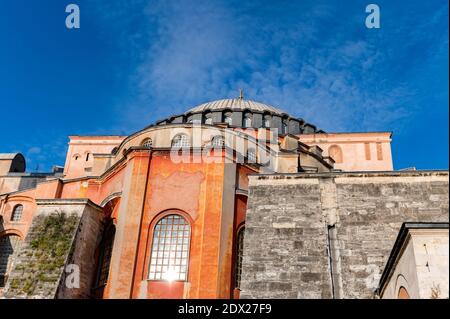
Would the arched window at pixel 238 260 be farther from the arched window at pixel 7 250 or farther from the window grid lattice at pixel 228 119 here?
the window grid lattice at pixel 228 119

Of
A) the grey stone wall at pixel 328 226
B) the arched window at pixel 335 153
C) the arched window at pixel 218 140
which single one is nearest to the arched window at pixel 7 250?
the arched window at pixel 218 140

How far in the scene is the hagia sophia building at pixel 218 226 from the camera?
15.3 meters

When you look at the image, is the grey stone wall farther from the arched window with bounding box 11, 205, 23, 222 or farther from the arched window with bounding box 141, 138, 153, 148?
the arched window with bounding box 11, 205, 23, 222

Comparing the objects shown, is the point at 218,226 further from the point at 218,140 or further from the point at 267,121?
the point at 267,121

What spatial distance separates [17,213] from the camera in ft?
95.6

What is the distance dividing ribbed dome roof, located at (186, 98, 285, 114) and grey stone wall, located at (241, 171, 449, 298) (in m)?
16.7

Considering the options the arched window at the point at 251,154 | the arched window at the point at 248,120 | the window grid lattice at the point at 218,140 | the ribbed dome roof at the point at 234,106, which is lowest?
the arched window at the point at 251,154

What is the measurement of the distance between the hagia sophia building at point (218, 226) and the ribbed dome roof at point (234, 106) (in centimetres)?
1020

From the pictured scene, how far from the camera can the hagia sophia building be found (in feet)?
50.2

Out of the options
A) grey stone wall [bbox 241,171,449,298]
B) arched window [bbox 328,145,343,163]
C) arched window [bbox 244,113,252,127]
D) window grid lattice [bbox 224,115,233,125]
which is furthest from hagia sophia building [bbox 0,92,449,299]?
arched window [bbox 328,145,343,163]

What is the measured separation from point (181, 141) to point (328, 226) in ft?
28.8

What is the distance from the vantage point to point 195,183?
19938 mm

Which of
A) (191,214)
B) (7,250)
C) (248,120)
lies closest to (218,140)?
(191,214)

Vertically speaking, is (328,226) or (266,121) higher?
(266,121)
